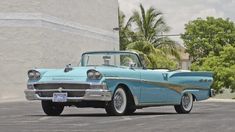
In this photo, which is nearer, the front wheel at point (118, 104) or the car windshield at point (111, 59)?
the front wheel at point (118, 104)

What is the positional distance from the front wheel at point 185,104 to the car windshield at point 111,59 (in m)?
1.91

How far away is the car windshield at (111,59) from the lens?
14750 millimetres

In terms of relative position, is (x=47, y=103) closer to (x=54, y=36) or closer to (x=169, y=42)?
(x=54, y=36)

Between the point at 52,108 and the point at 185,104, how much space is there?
3.67 meters

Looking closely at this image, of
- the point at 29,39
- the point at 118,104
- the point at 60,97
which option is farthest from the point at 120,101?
the point at 29,39

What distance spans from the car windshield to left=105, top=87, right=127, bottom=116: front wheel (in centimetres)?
96

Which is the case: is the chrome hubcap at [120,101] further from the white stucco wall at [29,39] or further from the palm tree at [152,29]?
the palm tree at [152,29]

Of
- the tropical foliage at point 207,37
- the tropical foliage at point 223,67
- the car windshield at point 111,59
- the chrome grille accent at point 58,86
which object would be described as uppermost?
the tropical foliage at point 207,37

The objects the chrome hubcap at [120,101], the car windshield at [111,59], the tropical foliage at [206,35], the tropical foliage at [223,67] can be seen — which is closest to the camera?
the chrome hubcap at [120,101]

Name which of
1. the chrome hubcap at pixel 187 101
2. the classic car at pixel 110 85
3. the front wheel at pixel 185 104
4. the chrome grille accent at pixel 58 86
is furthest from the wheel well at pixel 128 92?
the chrome hubcap at pixel 187 101

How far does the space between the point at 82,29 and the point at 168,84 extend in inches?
1064

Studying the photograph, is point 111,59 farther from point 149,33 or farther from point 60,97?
point 149,33

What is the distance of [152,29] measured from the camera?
5775cm

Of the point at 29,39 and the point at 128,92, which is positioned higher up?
the point at 29,39
